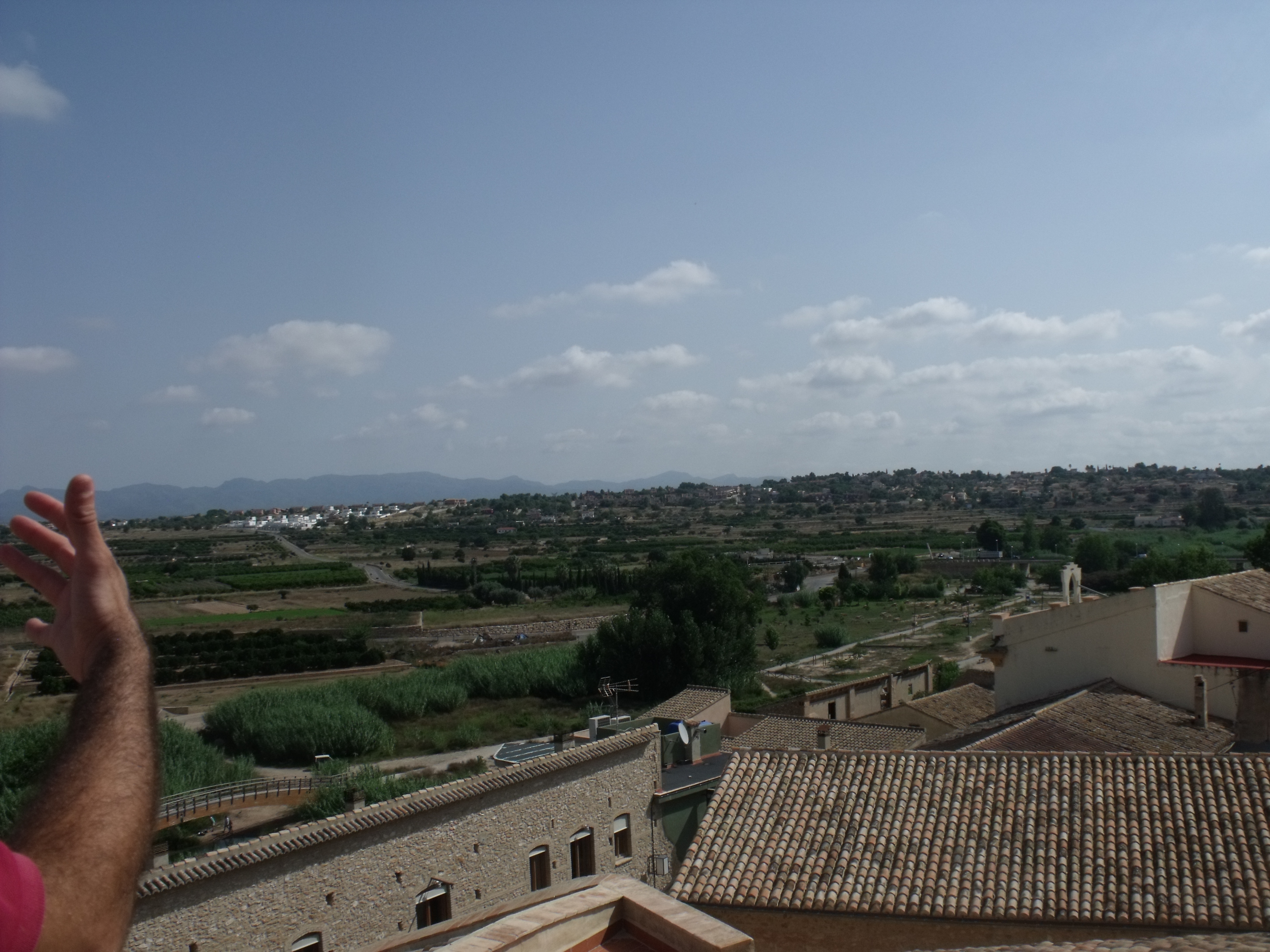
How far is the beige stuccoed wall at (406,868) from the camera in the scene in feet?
38.4

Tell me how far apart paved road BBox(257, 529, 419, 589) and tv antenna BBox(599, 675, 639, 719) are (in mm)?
52052

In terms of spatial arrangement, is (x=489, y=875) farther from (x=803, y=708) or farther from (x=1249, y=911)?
(x=803, y=708)

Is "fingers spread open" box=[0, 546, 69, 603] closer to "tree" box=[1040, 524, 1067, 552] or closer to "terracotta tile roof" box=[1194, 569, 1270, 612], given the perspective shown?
"terracotta tile roof" box=[1194, 569, 1270, 612]

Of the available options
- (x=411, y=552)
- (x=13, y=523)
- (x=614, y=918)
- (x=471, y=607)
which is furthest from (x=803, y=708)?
(x=411, y=552)

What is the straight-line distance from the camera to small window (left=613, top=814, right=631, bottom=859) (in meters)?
17.2

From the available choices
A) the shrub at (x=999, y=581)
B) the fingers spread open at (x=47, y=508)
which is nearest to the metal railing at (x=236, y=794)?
the fingers spread open at (x=47, y=508)

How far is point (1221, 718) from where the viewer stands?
57.5ft

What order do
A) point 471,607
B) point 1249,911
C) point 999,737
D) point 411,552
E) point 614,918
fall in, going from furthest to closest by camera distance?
point 411,552 → point 471,607 → point 999,737 → point 1249,911 → point 614,918

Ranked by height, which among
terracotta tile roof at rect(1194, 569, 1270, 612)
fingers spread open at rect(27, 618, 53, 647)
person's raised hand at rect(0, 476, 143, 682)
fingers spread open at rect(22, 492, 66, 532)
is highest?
fingers spread open at rect(22, 492, 66, 532)

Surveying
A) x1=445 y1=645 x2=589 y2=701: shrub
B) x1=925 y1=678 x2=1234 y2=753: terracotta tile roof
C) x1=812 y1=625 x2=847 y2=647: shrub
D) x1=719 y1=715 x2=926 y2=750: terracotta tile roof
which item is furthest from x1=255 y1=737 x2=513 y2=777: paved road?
x1=812 y1=625 x2=847 y2=647: shrub

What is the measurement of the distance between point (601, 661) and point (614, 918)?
3701 centimetres

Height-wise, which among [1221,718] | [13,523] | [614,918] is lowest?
[1221,718]

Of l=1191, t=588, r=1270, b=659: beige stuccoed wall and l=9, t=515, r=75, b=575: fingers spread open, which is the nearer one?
l=9, t=515, r=75, b=575: fingers spread open

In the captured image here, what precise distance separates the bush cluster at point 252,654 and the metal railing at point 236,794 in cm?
2434
